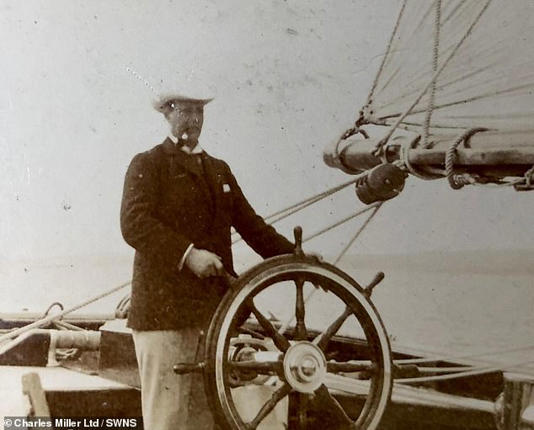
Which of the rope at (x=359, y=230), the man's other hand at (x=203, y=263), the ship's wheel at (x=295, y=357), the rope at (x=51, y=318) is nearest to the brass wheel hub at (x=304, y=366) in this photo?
the ship's wheel at (x=295, y=357)

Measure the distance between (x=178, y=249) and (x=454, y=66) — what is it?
676 mm

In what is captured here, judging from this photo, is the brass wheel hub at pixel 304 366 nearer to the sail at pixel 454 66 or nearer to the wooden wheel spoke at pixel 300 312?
the wooden wheel spoke at pixel 300 312

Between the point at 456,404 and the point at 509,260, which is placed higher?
the point at 509,260

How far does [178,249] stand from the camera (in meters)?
1.37

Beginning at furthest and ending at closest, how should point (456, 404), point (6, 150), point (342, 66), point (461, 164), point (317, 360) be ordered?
point (6, 150) → point (342, 66) → point (456, 404) → point (461, 164) → point (317, 360)

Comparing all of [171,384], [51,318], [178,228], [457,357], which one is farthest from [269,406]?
[51,318]

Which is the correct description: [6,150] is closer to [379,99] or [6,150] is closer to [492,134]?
[379,99]

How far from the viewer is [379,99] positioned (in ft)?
4.96

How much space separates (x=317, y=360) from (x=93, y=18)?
3.05ft

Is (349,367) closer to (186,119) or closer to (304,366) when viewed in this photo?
(304,366)

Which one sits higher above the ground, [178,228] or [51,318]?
[178,228]

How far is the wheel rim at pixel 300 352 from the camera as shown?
1.16 metres

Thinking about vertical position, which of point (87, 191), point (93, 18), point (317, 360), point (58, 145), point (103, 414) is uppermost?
point (93, 18)

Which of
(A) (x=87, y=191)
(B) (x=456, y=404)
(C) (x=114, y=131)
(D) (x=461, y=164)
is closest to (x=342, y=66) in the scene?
(D) (x=461, y=164)
